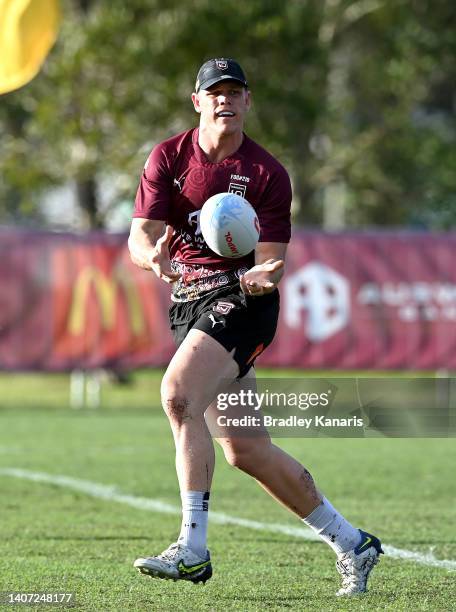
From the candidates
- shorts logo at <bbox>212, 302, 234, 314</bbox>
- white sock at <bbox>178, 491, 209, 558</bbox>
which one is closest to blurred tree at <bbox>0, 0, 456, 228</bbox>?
shorts logo at <bbox>212, 302, 234, 314</bbox>

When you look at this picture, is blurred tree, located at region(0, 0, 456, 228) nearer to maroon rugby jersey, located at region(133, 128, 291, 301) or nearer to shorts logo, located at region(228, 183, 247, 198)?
maroon rugby jersey, located at region(133, 128, 291, 301)

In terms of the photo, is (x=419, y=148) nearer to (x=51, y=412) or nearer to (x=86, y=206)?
(x=86, y=206)

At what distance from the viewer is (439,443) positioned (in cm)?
1538

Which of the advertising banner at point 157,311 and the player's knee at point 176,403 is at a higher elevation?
the player's knee at point 176,403

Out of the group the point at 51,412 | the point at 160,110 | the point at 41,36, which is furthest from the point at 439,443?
the point at 160,110

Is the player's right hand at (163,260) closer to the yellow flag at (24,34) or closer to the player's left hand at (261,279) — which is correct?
the player's left hand at (261,279)

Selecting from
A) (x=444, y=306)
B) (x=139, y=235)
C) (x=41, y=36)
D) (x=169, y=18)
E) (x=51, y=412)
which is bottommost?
(x=51, y=412)

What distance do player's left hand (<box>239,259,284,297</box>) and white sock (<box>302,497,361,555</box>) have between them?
116cm

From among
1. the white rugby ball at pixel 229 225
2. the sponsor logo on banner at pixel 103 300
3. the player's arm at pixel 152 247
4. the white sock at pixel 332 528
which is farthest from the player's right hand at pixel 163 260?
the sponsor logo on banner at pixel 103 300

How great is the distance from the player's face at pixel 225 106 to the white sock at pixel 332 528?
1833 millimetres

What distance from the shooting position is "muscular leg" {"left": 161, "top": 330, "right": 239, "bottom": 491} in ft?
20.0

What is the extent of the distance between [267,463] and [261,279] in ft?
2.95

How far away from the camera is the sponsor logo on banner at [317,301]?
18938 millimetres

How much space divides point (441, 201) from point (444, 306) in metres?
8.77
